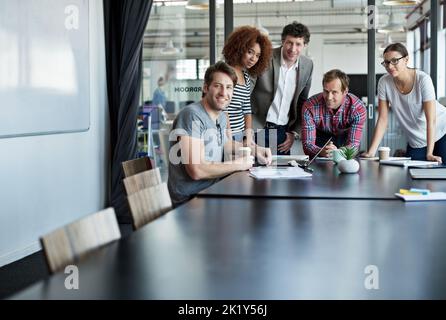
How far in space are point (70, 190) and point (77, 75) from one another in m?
0.96

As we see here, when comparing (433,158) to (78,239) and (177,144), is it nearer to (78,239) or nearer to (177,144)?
(177,144)

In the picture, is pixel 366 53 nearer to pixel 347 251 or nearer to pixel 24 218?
pixel 24 218

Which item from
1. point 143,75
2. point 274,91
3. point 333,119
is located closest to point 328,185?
point 333,119

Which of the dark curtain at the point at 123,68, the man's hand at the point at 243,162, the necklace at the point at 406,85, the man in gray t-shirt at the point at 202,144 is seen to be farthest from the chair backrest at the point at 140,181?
the dark curtain at the point at 123,68

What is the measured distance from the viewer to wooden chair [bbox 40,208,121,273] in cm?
125

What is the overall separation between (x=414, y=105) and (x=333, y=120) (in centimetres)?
53

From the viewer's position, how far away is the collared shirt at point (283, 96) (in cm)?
435

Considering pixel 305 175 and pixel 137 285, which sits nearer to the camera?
pixel 137 285

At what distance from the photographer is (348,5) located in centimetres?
636

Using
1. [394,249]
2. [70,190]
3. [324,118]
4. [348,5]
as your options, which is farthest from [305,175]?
[348,5]

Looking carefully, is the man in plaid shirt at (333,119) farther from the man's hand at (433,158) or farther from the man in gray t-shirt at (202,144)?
the man in gray t-shirt at (202,144)

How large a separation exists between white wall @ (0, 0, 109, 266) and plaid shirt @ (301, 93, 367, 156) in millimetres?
1970

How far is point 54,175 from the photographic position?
4648 millimetres
